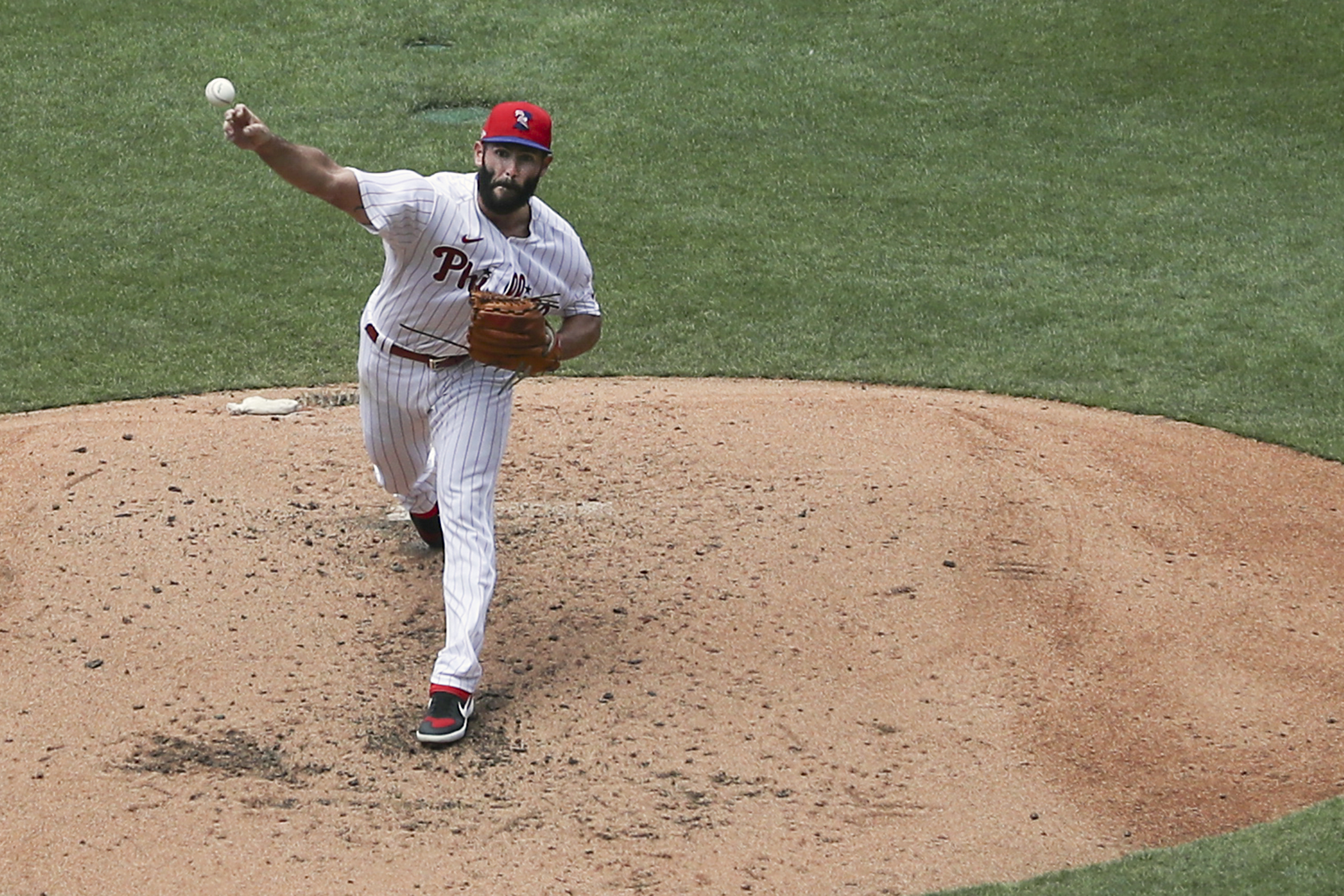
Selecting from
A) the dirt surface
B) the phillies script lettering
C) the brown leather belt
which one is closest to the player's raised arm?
the phillies script lettering

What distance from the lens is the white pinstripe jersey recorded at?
4977mm

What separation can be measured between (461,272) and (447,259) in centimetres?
6

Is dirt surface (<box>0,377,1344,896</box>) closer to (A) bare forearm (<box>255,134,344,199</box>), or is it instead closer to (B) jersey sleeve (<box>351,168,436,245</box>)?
(B) jersey sleeve (<box>351,168,436,245</box>)

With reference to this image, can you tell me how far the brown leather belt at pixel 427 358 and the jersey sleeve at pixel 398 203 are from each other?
1.48 ft

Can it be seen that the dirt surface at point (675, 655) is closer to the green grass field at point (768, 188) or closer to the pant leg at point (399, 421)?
the pant leg at point (399, 421)

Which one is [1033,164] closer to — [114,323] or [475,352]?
[114,323]

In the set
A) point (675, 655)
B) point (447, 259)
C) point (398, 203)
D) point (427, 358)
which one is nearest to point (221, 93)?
point (398, 203)

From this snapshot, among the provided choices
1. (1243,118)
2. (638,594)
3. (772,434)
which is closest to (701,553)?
(638,594)

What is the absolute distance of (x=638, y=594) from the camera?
5.87 m

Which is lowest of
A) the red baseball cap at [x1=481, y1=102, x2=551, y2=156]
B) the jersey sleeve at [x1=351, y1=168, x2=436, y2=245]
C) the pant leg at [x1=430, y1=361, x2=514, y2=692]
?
the pant leg at [x1=430, y1=361, x2=514, y2=692]

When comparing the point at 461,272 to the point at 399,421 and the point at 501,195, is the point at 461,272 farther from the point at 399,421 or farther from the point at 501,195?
the point at 399,421

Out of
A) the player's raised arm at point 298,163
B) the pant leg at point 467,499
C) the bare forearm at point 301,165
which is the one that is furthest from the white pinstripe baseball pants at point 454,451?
the bare forearm at point 301,165

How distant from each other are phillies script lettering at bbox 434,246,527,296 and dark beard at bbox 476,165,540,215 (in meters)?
0.17

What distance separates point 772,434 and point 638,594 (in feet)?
5.44
